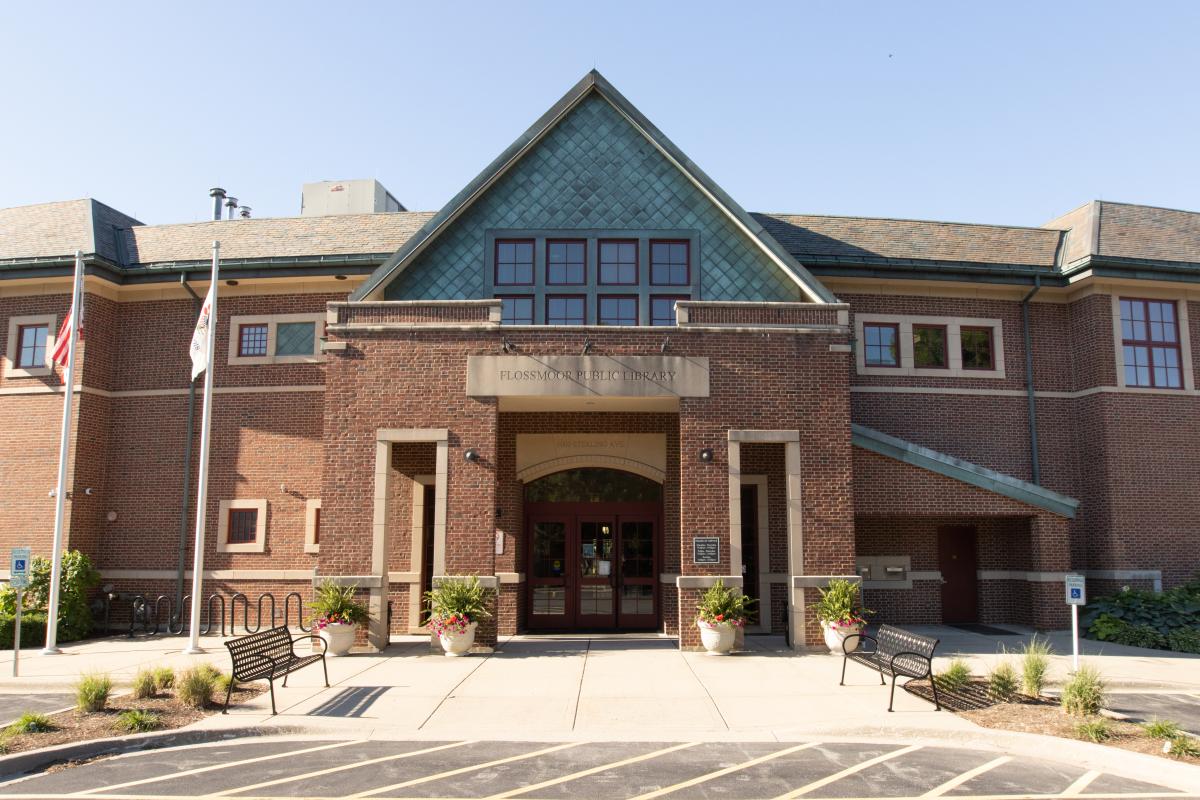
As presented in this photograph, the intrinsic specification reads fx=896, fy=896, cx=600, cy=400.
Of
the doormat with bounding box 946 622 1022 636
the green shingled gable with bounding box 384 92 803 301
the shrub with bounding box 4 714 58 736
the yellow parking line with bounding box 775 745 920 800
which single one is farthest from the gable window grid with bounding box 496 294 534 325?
the yellow parking line with bounding box 775 745 920 800

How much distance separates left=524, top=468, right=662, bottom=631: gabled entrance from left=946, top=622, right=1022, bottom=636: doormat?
6.71 m

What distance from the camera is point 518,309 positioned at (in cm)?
1909

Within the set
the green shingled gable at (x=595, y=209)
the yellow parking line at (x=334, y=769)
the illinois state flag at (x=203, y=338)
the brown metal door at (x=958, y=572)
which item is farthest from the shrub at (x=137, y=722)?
the brown metal door at (x=958, y=572)

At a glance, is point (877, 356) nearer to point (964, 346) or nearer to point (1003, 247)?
point (964, 346)

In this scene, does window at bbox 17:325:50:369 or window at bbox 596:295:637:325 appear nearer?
window at bbox 596:295:637:325

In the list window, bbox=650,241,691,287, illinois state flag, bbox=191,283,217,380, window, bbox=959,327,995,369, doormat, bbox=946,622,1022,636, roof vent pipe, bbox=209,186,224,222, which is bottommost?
doormat, bbox=946,622,1022,636

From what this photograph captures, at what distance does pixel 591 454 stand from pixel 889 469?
6230 mm

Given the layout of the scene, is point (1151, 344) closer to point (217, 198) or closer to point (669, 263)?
point (669, 263)

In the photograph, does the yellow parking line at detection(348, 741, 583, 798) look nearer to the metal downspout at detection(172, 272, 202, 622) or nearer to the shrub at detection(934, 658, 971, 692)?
the shrub at detection(934, 658, 971, 692)

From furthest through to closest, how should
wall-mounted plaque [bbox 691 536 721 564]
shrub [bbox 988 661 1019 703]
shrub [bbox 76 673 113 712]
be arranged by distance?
wall-mounted plaque [bbox 691 536 721 564], shrub [bbox 988 661 1019 703], shrub [bbox 76 673 113 712]

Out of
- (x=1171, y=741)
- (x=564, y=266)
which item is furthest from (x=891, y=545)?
(x=1171, y=741)

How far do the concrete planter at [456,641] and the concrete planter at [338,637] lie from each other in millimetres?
1621

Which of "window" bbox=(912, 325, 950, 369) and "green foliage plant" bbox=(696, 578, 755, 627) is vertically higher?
"window" bbox=(912, 325, 950, 369)

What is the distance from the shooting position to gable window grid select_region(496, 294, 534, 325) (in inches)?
749
